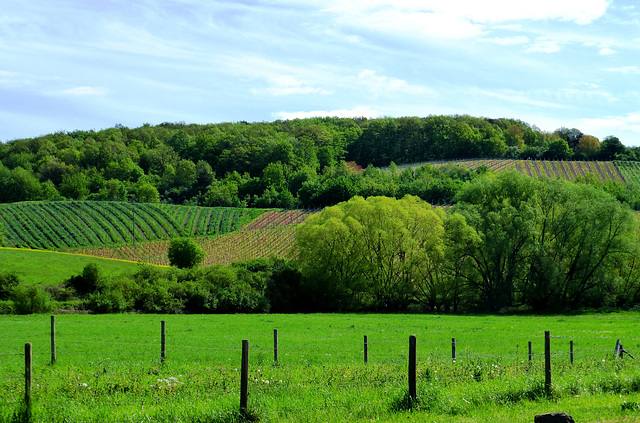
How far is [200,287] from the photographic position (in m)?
51.2

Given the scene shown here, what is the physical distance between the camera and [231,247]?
82.3 m

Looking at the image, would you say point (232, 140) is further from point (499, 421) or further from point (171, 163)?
point (499, 421)

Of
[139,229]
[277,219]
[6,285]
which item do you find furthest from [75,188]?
[6,285]

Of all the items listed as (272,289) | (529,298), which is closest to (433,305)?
(529,298)

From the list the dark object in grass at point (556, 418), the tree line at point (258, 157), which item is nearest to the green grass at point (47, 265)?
the dark object in grass at point (556, 418)

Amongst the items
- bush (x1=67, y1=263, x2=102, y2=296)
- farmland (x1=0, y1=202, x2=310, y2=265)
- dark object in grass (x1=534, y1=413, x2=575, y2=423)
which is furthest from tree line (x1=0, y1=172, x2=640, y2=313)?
dark object in grass (x1=534, y1=413, x2=575, y2=423)

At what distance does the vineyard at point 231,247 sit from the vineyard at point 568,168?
66637 mm

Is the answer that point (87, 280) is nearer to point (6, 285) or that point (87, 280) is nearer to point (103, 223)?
point (6, 285)

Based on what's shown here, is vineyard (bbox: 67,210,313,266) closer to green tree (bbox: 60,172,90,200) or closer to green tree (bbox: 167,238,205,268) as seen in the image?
green tree (bbox: 167,238,205,268)

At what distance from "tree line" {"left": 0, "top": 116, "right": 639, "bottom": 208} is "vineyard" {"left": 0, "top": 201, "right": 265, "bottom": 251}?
84.0 ft

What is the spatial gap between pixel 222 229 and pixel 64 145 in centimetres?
8968

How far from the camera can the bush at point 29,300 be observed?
42.2 m

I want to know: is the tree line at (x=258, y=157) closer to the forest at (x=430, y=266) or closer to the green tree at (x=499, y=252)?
the forest at (x=430, y=266)

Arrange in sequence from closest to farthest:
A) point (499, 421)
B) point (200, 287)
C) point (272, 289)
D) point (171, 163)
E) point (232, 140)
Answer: point (499, 421), point (200, 287), point (272, 289), point (171, 163), point (232, 140)
